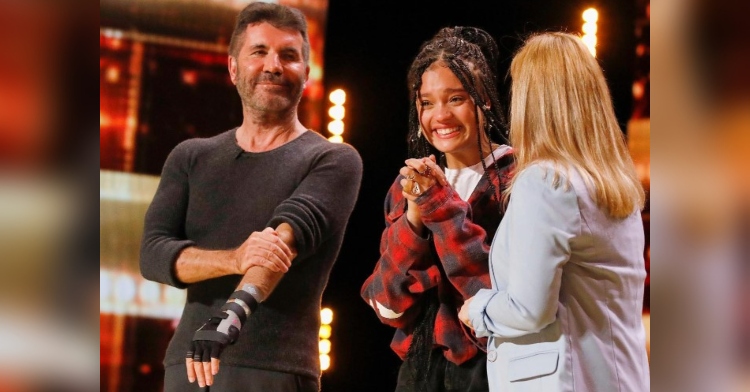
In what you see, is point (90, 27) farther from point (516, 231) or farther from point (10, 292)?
point (516, 231)

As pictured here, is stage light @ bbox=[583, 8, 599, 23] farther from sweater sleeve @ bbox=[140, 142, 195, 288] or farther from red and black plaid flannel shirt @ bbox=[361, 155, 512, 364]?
sweater sleeve @ bbox=[140, 142, 195, 288]

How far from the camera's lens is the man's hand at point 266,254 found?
2812mm

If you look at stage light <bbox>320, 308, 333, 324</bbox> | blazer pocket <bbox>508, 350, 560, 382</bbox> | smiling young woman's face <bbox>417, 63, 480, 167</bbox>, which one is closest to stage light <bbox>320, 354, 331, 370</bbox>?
stage light <bbox>320, 308, 333, 324</bbox>

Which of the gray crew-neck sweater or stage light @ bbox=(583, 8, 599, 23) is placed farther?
stage light @ bbox=(583, 8, 599, 23)

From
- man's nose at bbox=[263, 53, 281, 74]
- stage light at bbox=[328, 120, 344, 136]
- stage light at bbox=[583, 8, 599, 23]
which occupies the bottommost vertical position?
stage light at bbox=[328, 120, 344, 136]

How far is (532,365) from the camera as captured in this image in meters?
2.23

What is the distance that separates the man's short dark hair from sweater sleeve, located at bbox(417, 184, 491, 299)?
0.77 meters

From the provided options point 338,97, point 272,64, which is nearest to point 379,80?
point 338,97

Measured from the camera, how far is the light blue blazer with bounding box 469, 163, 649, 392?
2.16 m

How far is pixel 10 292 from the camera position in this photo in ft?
7.69

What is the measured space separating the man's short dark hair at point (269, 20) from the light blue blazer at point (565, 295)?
1062 mm

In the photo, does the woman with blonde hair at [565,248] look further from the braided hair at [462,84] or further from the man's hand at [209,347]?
the man's hand at [209,347]

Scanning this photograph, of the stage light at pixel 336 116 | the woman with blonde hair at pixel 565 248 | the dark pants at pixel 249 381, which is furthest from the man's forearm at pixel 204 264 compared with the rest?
the woman with blonde hair at pixel 565 248

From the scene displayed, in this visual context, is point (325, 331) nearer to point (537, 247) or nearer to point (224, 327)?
point (224, 327)
